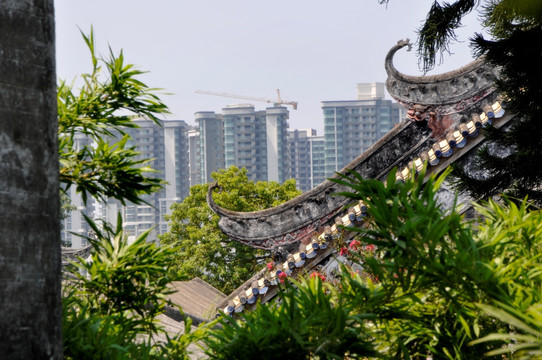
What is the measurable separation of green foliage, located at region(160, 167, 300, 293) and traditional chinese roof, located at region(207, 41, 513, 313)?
6.89 metres

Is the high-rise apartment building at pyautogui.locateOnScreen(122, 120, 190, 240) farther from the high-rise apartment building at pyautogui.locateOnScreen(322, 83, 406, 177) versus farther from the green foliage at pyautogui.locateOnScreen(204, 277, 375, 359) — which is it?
the green foliage at pyautogui.locateOnScreen(204, 277, 375, 359)

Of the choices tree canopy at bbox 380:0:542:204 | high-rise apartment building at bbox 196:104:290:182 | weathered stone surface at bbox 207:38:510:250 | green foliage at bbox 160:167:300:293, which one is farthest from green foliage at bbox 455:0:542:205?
high-rise apartment building at bbox 196:104:290:182

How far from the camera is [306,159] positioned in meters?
136

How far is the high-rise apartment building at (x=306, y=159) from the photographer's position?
133m

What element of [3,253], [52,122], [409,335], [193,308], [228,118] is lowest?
[193,308]

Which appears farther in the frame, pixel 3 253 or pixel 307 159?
pixel 307 159

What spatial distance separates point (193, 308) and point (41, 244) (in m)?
7.70

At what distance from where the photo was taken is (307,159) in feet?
446

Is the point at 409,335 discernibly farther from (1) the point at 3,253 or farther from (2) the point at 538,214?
(1) the point at 3,253

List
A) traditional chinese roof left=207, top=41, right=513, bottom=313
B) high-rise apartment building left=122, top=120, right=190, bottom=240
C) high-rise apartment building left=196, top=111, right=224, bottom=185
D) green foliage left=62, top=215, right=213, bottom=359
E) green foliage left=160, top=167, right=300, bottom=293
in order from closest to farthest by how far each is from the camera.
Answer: green foliage left=62, top=215, right=213, bottom=359 → traditional chinese roof left=207, top=41, right=513, bottom=313 → green foliage left=160, top=167, right=300, bottom=293 → high-rise apartment building left=196, top=111, right=224, bottom=185 → high-rise apartment building left=122, top=120, right=190, bottom=240

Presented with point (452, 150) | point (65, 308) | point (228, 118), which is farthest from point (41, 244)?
point (228, 118)

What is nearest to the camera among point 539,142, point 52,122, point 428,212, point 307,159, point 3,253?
point 3,253

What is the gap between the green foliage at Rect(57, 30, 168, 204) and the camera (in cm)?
239

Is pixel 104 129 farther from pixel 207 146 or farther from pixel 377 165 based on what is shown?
pixel 207 146
